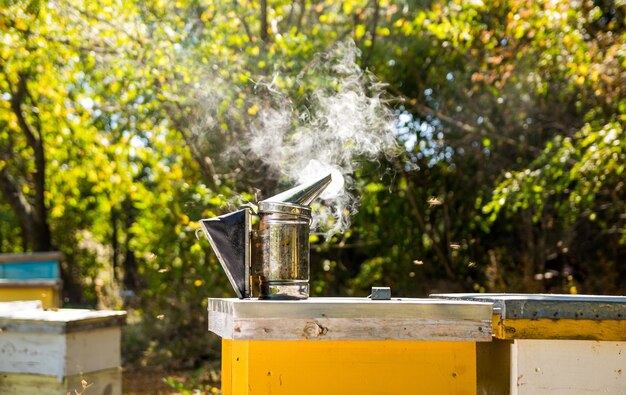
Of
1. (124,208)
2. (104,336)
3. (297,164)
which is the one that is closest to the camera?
(104,336)

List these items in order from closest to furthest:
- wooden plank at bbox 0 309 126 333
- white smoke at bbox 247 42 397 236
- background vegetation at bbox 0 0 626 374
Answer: wooden plank at bbox 0 309 126 333 → white smoke at bbox 247 42 397 236 → background vegetation at bbox 0 0 626 374

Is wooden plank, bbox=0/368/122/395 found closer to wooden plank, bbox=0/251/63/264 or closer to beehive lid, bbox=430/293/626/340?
beehive lid, bbox=430/293/626/340

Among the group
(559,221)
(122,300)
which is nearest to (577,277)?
(559,221)

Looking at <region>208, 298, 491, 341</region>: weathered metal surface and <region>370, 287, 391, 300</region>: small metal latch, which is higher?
<region>370, 287, 391, 300</region>: small metal latch

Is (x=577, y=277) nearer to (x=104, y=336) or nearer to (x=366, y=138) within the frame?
(x=366, y=138)

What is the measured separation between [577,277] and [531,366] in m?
5.16

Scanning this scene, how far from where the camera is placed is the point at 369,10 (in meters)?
8.03

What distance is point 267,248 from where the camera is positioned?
9.41ft

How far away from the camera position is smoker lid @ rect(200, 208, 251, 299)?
2.86 metres

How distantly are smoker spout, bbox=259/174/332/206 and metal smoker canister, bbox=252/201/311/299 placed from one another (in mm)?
42

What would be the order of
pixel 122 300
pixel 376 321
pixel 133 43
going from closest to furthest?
pixel 376 321 < pixel 133 43 < pixel 122 300

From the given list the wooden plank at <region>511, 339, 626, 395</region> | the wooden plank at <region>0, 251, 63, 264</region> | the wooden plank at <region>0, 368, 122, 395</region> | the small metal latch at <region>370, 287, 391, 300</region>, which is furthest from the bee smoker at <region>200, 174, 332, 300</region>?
the wooden plank at <region>0, 251, 63, 264</region>

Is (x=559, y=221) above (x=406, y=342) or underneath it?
above

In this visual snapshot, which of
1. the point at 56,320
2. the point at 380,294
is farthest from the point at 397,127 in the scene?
the point at 380,294
